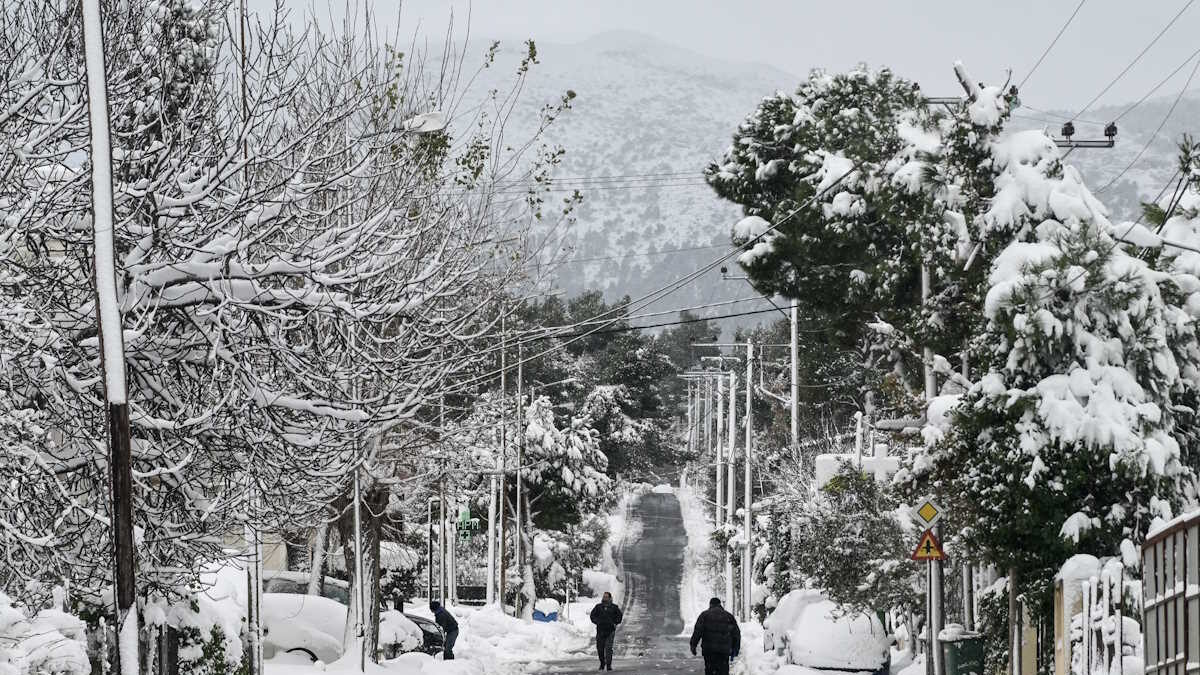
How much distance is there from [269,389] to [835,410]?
174 ft

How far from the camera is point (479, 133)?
20.0m

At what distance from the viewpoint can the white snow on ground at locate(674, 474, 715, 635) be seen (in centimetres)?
7757

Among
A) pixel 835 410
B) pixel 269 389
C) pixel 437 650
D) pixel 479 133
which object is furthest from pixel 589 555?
pixel 269 389

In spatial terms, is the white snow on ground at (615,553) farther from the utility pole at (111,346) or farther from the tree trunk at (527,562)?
the utility pole at (111,346)

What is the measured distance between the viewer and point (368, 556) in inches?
1030

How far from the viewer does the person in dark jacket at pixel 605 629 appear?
95.6 feet

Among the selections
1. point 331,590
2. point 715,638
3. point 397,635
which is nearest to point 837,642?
point 715,638

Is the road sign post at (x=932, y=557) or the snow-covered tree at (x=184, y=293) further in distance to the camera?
the road sign post at (x=932, y=557)

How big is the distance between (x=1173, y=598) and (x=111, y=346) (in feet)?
20.1

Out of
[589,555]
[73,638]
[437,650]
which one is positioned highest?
[73,638]

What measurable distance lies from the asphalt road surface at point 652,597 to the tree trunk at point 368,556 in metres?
4.58

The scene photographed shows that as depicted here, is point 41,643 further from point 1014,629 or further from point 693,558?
point 693,558

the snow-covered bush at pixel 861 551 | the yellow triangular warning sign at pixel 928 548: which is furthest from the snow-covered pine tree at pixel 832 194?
the yellow triangular warning sign at pixel 928 548

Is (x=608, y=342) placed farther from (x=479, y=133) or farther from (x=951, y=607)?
(x=479, y=133)
